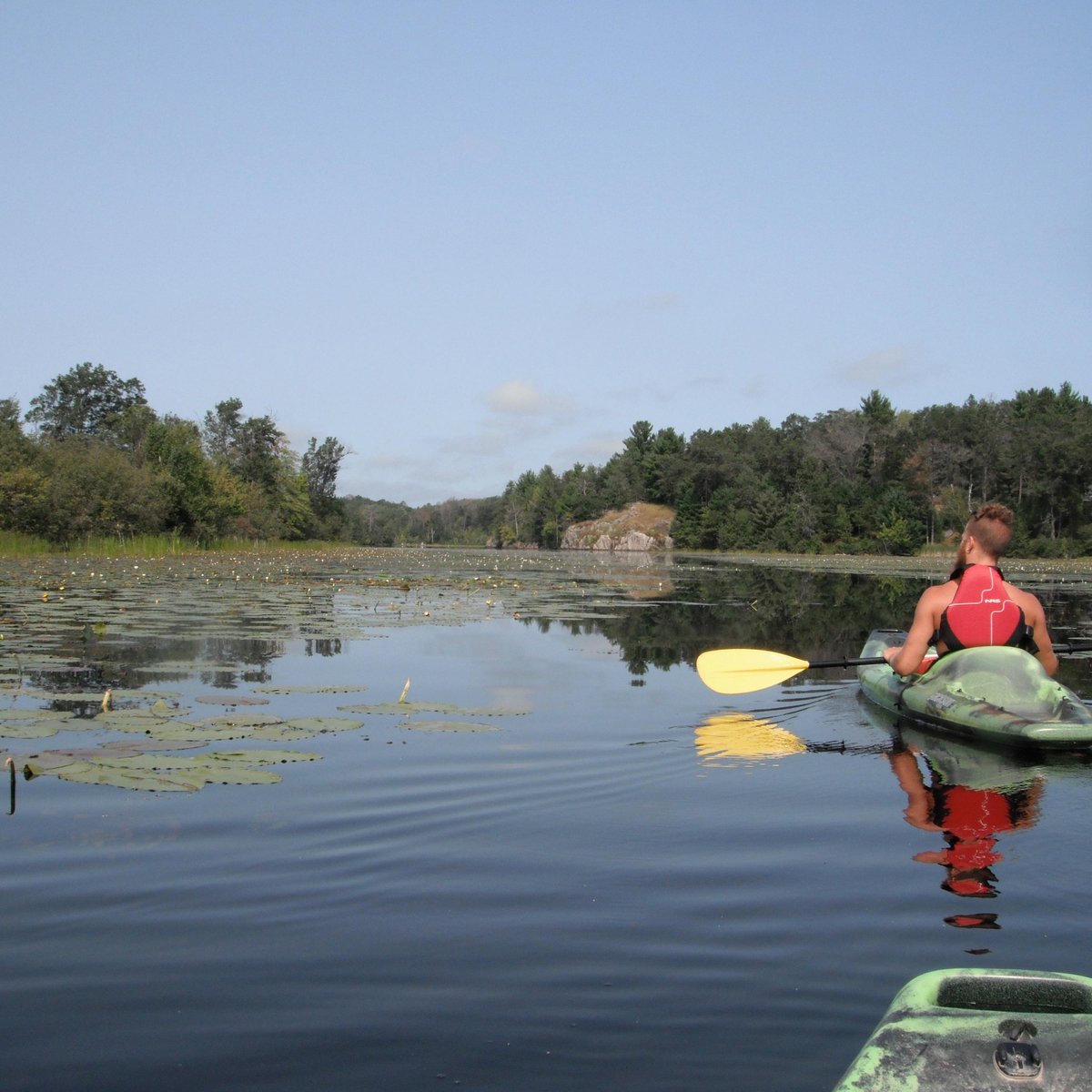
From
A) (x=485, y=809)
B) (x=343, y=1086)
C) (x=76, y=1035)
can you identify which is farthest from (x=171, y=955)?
(x=485, y=809)

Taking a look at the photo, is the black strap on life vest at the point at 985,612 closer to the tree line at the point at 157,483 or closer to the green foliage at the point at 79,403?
the tree line at the point at 157,483

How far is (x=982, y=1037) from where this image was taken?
189cm

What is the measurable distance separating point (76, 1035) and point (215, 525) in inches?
1841

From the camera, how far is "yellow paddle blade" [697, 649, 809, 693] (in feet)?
24.6

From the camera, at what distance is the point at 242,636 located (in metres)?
11.6

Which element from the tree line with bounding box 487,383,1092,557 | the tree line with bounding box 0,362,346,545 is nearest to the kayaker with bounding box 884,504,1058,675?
the tree line with bounding box 0,362,346,545

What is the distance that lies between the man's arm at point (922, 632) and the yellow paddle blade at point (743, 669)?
2.74ft

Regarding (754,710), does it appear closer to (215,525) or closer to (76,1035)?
(76,1035)

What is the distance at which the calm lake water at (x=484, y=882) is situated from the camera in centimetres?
251

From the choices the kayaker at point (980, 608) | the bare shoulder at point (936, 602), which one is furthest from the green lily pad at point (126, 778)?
the bare shoulder at point (936, 602)

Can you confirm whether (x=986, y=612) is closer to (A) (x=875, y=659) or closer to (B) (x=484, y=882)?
(A) (x=875, y=659)

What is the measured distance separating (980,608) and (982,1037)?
5267 mm

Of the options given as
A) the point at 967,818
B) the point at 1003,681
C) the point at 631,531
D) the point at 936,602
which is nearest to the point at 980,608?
the point at 936,602

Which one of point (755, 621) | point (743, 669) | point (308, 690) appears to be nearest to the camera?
point (743, 669)
